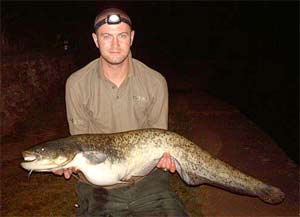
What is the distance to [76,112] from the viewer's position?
398 centimetres

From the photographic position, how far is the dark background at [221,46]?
1105 cm

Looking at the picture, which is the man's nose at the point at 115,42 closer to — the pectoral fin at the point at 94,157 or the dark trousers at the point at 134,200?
the pectoral fin at the point at 94,157

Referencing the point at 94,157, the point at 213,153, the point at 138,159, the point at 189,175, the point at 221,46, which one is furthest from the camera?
the point at 221,46

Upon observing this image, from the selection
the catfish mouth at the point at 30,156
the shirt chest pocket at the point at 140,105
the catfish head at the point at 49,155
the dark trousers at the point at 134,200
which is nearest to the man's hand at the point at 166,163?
the dark trousers at the point at 134,200

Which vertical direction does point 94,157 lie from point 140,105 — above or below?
below

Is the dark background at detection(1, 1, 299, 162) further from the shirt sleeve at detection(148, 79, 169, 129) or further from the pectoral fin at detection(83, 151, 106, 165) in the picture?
the pectoral fin at detection(83, 151, 106, 165)

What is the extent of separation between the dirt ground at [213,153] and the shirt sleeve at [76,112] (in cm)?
101

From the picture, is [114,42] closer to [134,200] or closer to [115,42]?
[115,42]

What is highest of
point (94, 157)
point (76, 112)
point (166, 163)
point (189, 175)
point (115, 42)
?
point (115, 42)

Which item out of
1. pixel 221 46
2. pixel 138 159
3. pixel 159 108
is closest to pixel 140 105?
pixel 159 108

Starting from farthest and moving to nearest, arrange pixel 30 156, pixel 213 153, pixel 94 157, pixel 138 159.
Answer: pixel 213 153, pixel 138 159, pixel 94 157, pixel 30 156

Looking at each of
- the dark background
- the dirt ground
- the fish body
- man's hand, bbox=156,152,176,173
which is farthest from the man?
the dark background

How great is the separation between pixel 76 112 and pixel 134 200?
107 cm

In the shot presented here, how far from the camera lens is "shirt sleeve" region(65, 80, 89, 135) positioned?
393 cm
